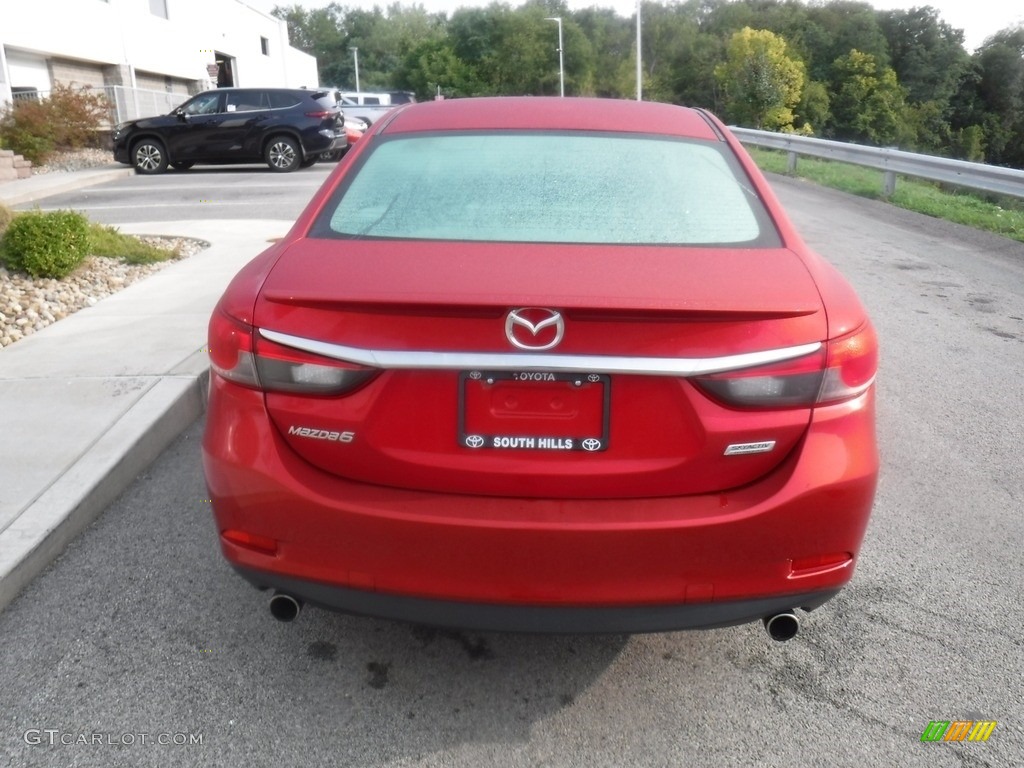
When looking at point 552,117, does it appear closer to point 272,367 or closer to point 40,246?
point 272,367

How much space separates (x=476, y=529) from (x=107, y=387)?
354 cm

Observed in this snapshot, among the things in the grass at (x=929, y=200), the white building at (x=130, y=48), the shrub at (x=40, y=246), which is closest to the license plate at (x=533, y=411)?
the shrub at (x=40, y=246)

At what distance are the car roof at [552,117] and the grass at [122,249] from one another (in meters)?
6.47

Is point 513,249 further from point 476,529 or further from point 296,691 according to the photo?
point 296,691

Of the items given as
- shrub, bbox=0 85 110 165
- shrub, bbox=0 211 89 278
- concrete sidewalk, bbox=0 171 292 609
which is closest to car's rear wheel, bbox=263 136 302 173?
shrub, bbox=0 85 110 165

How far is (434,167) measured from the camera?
3.22 metres

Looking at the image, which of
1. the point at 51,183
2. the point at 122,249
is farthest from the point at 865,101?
the point at 122,249

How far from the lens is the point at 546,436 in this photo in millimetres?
2385

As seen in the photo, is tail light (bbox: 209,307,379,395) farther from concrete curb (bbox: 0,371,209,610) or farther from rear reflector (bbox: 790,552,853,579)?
concrete curb (bbox: 0,371,209,610)

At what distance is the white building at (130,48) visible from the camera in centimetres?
2556

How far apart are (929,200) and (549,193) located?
14018 mm

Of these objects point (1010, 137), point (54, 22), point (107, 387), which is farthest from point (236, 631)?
point (1010, 137)

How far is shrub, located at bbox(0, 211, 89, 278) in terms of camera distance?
803 cm

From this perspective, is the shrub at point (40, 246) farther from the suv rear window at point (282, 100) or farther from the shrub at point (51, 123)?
the shrub at point (51, 123)
